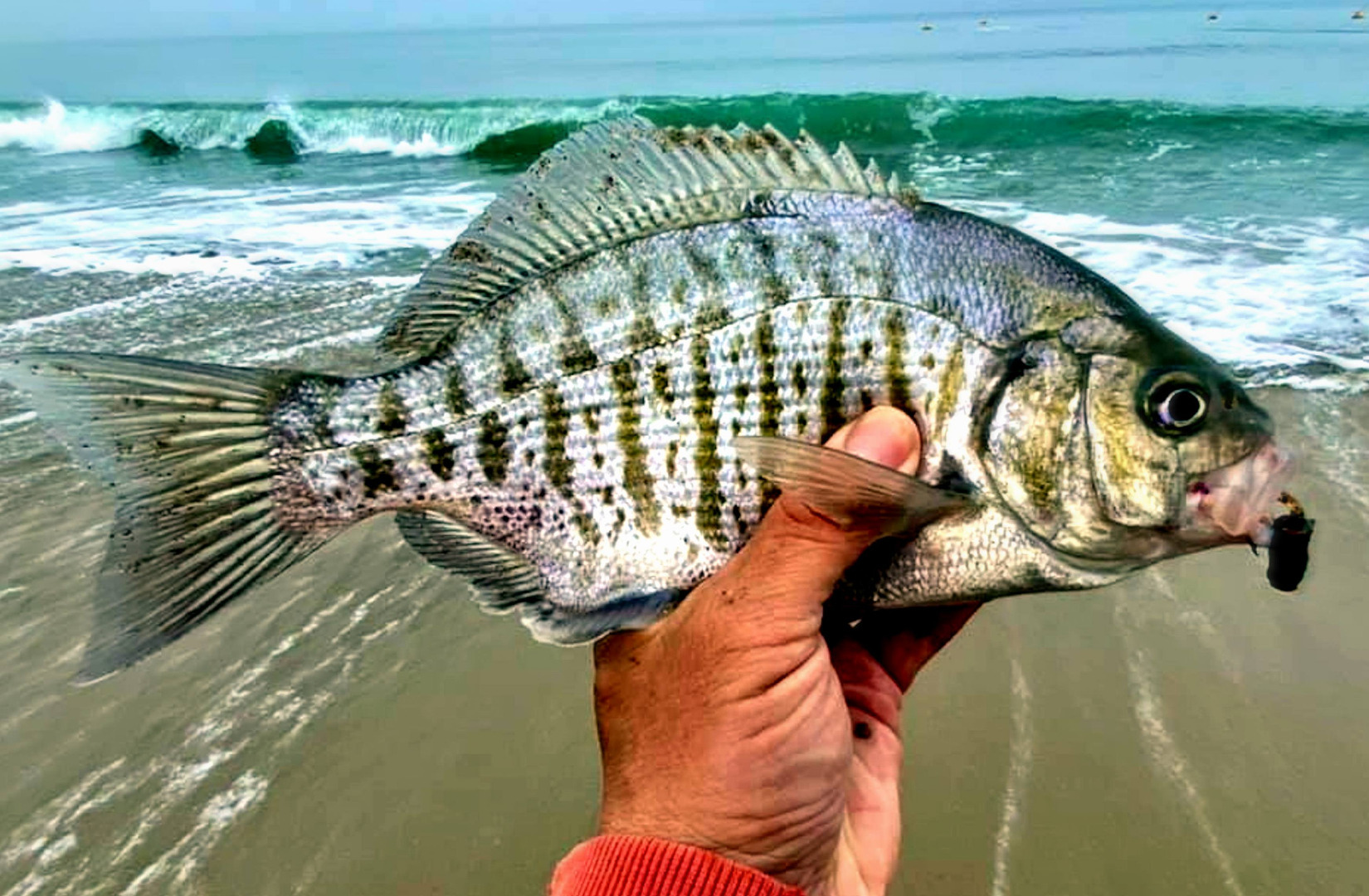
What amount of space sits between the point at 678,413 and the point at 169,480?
960 millimetres

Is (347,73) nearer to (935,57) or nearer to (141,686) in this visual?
(935,57)

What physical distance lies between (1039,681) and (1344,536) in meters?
1.82

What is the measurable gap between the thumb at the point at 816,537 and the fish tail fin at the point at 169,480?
885 mm

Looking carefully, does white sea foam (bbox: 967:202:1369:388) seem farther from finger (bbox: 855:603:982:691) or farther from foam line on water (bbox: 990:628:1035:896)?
finger (bbox: 855:603:982:691)

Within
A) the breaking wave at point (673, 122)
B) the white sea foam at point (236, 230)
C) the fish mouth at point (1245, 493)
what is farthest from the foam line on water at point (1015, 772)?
the breaking wave at point (673, 122)

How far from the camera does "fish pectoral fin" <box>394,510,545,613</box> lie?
7.12ft

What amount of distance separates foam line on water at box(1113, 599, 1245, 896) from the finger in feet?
4.72

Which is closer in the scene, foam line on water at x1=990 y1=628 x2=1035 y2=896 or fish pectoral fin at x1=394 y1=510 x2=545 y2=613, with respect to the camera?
fish pectoral fin at x1=394 y1=510 x2=545 y2=613

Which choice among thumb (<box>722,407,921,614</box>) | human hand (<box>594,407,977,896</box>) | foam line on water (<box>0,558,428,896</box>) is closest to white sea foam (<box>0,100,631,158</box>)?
foam line on water (<box>0,558,428,896</box>)

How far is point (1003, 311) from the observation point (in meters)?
1.96

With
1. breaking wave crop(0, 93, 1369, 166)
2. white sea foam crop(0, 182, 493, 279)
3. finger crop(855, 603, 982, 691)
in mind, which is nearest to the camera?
finger crop(855, 603, 982, 691)

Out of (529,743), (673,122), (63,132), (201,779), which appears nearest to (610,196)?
(529,743)

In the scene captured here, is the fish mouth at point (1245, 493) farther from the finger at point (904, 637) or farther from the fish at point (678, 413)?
the finger at point (904, 637)

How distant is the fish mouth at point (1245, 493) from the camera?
1.84 metres
